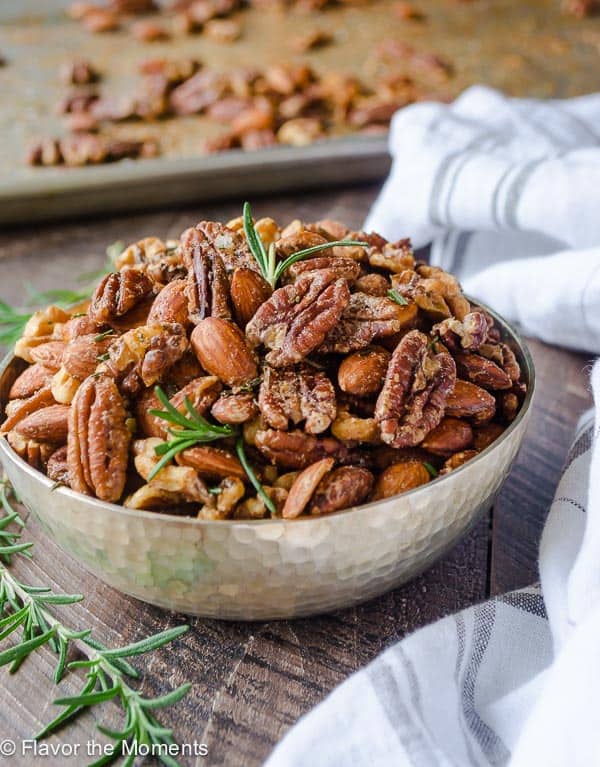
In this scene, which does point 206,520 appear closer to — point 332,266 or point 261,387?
point 261,387

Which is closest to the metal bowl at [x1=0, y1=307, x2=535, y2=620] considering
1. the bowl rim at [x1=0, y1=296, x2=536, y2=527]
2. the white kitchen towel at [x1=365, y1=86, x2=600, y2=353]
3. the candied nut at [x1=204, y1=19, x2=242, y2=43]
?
the bowl rim at [x1=0, y1=296, x2=536, y2=527]

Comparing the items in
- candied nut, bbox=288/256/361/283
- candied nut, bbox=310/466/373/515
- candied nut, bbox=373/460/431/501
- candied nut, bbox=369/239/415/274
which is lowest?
candied nut, bbox=373/460/431/501

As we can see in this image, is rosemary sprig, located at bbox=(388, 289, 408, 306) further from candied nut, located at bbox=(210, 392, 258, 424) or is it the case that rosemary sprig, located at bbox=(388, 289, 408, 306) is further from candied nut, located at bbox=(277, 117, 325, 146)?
candied nut, located at bbox=(277, 117, 325, 146)

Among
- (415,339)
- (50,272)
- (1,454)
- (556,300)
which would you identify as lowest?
(50,272)

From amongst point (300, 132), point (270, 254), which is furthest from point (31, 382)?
point (300, 132)

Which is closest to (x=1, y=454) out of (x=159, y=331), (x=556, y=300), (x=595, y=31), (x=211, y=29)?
(x=159, y=331)

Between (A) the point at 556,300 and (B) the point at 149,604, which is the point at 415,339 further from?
(A) the point at 556,300
